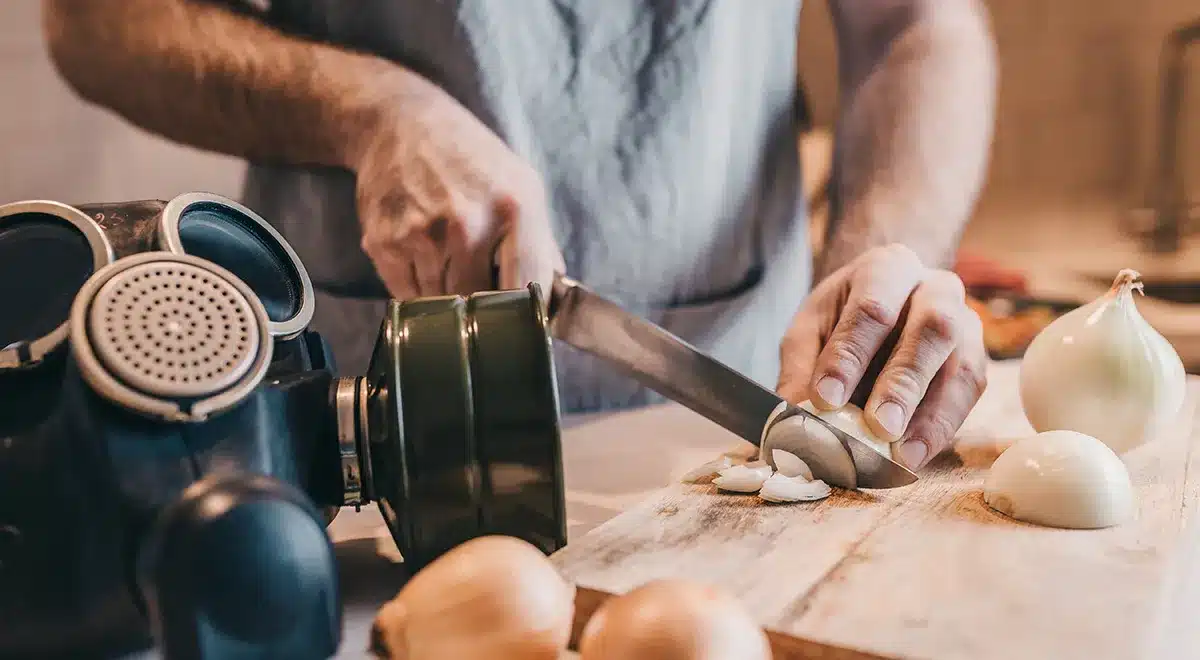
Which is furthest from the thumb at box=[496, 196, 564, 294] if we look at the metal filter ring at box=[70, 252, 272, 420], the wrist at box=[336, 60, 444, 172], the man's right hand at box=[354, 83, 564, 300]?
the metal filter ring at box=[70, 252, 272, 420]

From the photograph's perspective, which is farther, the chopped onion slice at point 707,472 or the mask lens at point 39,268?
the chopped onion slice at point 707,472

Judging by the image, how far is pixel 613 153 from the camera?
1.00 meters

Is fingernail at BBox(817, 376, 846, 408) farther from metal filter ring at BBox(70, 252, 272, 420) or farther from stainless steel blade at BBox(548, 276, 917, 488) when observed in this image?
metal filter ring at BBox(70, 252, 272, 420)

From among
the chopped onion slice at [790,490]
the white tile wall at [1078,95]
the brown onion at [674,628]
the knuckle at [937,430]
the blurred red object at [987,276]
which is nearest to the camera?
the brown onion at [674,628]

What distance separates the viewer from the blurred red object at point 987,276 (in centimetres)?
163

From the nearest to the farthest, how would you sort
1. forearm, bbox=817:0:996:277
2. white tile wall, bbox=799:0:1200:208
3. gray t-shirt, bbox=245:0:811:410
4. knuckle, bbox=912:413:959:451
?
1. knuckle, bbox=912:413:959:451
2. gray t-shirt, bbox=245:0:811:410
3. forearm, bbox=817:0:996:277
4. white tile wall, bbox=799:0:1200:208

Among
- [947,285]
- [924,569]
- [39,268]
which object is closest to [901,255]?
[947,285]

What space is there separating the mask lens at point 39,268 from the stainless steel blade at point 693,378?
1.10ft

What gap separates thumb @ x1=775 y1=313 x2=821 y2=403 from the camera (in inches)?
30.9

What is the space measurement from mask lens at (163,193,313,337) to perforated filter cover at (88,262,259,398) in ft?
0.11

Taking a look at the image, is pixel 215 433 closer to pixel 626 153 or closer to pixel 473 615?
pixel 473 615

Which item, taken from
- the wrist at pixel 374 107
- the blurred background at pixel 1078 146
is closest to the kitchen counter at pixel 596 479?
the wrist at pixel 374 107

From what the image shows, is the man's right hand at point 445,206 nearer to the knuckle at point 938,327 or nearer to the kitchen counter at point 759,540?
the kitchen counter at point 759,540

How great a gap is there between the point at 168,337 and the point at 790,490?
0.39m
